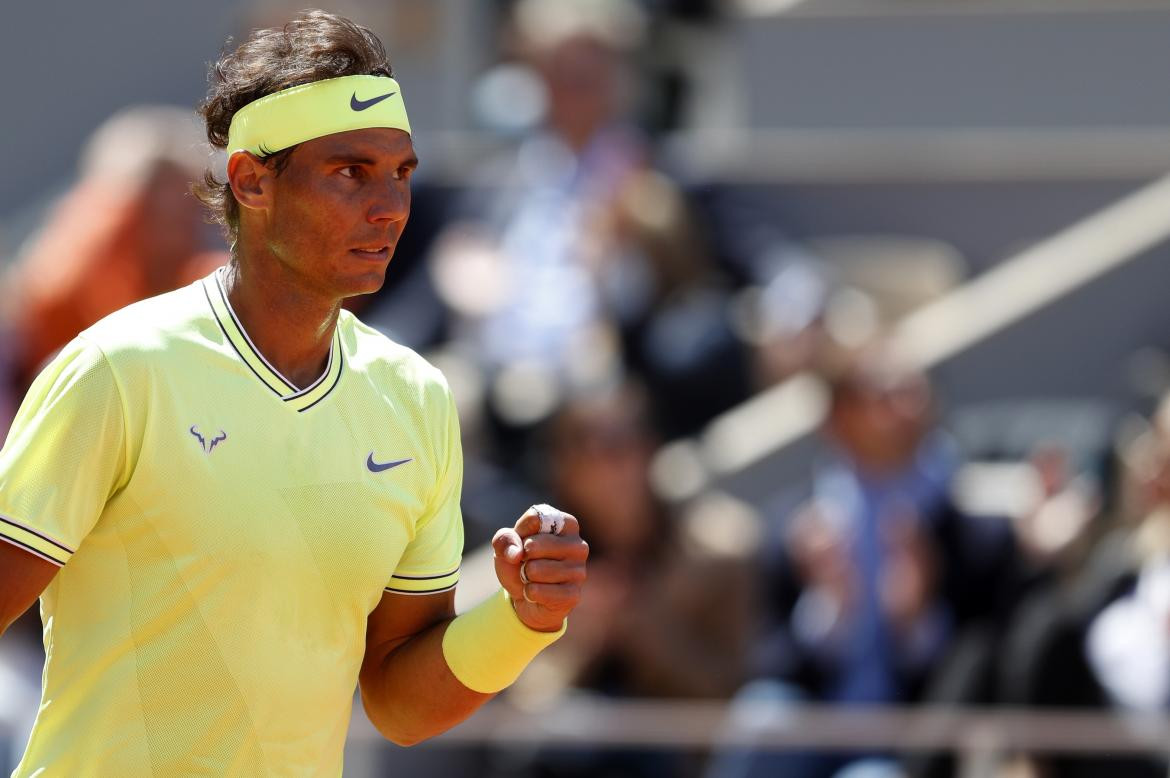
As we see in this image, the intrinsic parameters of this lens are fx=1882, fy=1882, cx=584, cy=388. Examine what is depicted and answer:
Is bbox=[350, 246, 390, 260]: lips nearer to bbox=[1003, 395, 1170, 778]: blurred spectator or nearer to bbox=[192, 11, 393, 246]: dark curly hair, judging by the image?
bbox=[192, 11, 393, 246]: dark curly hair

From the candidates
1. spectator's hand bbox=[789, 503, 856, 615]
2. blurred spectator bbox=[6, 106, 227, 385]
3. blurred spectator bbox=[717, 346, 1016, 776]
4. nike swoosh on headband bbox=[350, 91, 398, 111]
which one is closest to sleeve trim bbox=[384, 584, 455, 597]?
nike swoosh on headband bbox=[350, 91, 398, 111]

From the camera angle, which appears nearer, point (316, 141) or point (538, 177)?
point (316, 141)

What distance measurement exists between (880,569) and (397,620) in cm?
367

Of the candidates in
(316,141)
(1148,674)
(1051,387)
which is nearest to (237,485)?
(316,141)

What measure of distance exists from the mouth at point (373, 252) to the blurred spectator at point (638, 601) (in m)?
3.60

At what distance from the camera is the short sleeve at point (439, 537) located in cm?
293

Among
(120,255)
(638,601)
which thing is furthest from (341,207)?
(638,601)

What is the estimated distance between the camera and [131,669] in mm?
2629

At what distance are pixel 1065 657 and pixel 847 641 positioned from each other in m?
0.72

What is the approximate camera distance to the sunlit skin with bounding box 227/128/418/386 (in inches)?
106

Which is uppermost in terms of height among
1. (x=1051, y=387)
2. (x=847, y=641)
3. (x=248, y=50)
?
(x=1051, y=387)

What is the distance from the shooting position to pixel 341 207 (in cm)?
269

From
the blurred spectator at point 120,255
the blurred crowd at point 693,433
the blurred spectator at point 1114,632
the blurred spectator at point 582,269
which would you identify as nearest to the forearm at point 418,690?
the blurred spectator at point 120,255

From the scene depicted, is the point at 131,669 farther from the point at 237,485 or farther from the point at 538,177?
the point at 538,177
